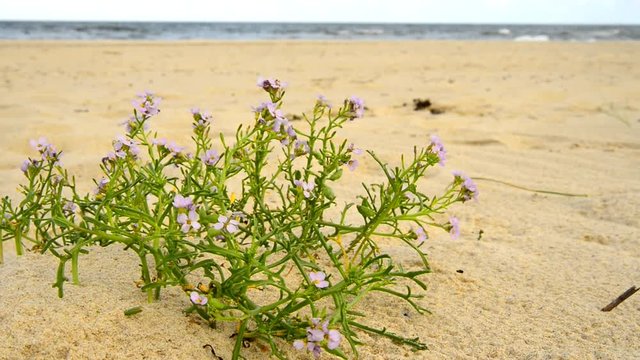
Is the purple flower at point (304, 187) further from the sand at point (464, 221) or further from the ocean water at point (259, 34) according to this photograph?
the ocean water at point (259, 34)

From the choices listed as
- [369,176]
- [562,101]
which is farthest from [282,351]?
[562,101]

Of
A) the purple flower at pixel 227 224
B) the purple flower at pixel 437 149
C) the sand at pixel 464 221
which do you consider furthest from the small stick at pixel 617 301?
the purple flower at pixel 227 224

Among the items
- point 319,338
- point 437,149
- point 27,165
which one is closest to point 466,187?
point 437,149

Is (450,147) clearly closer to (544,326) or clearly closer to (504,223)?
(504,223)

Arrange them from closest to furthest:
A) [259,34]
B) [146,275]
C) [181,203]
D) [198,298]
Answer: [181,203] < [198,298] < [146,275] < [259,34]

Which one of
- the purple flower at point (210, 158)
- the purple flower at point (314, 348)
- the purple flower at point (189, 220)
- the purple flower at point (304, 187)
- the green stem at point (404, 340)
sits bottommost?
the green stem at point (404, 340)

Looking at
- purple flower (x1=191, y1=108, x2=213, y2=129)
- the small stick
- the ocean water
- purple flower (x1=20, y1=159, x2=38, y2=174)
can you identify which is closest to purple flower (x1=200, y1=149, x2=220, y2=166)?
purple flower (x1=191, y1=108, x2=213, y2=129)

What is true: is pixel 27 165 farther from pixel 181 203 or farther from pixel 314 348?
pixel 314 348
